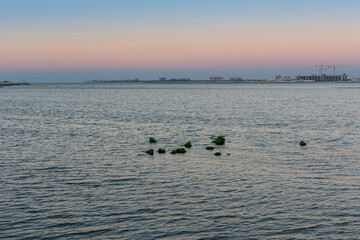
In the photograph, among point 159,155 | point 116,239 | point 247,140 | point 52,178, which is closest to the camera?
point 116,239

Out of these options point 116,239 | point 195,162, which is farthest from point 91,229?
point 195,162

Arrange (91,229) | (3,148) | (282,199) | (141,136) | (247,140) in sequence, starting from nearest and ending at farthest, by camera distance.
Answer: (91,229) < (282,199) < (3,148) < (247,140) < (141,136)

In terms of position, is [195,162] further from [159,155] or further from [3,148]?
[3,148]

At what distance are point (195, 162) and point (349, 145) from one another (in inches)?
793

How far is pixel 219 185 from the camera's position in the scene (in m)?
27.1

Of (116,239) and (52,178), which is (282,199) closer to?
(116,239)

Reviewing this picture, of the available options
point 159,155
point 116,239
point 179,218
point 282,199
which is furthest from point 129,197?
point 159,155

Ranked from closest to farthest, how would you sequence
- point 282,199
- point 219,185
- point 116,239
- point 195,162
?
point 116,239
point 282,199
point 219,185
point 195,162

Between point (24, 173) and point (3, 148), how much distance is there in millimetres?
13351

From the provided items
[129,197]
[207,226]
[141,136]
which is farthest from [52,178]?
Result: [141,136]

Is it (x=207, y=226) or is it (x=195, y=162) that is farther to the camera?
(x=195, y=162)

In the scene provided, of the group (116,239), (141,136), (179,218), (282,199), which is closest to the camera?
(116,239)

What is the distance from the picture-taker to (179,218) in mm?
20656

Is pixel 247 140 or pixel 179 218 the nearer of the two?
pixel 179 218
